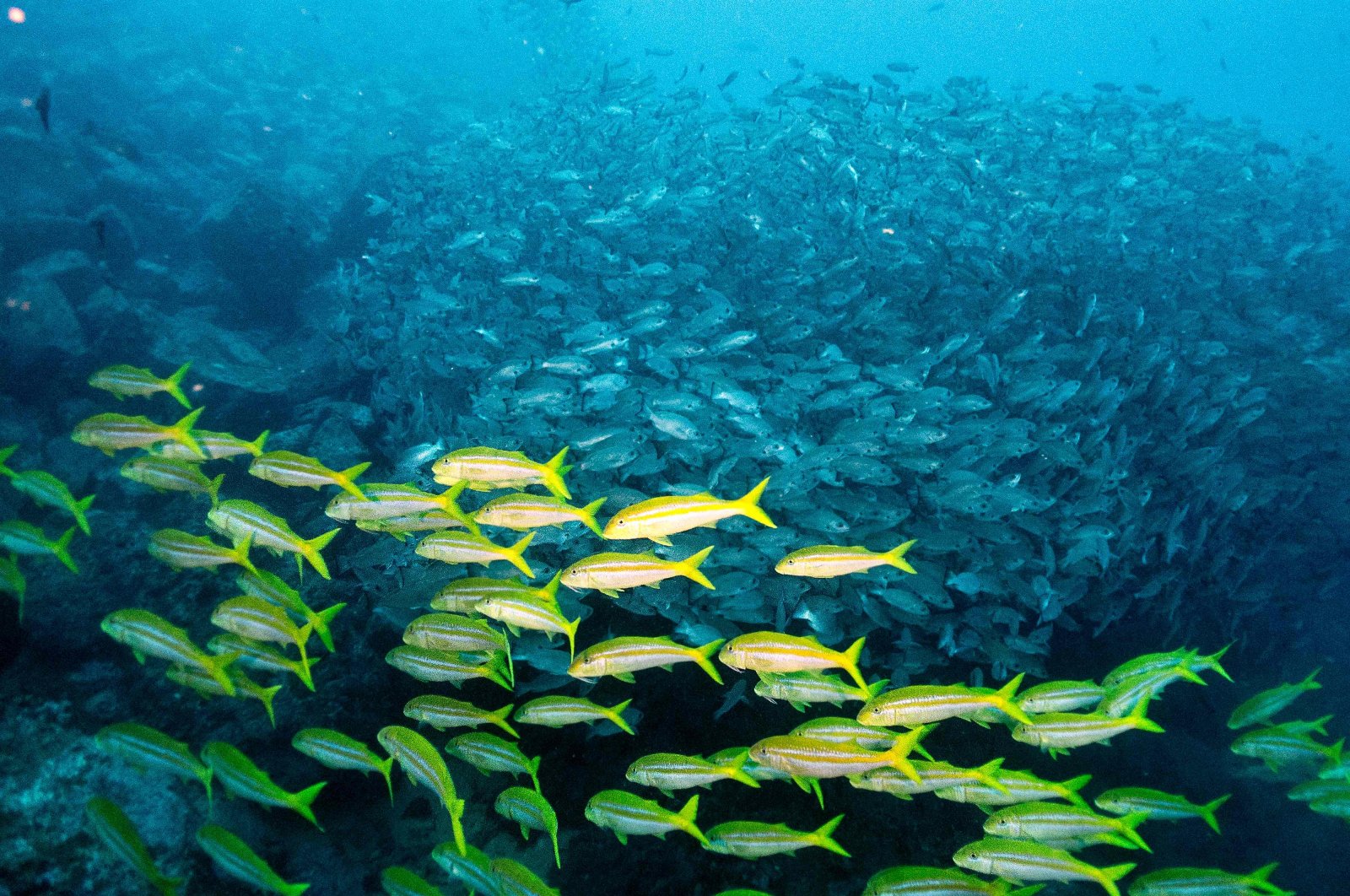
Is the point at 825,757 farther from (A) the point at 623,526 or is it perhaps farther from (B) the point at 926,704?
(A) the point at 623,526

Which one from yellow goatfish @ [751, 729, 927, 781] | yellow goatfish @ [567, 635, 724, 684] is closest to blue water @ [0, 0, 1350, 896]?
yellow goatfish @ [567, 635, 724, 684]

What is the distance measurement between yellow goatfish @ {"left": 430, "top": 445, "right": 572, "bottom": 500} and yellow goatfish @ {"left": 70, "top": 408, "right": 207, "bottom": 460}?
1823 millimetres

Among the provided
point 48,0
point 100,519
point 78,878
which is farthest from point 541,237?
point 48,0

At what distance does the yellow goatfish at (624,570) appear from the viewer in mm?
2973

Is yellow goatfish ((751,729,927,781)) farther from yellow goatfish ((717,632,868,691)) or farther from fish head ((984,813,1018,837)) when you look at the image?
fish head ((984,813,1018,837))

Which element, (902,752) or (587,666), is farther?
(587,666)

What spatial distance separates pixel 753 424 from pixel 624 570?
90.9 inches

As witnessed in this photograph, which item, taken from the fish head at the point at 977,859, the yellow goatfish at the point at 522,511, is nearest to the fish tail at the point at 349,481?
the yellow goatfish at the point at 522,511

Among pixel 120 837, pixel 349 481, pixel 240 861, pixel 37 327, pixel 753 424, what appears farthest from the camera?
pixel 37 327

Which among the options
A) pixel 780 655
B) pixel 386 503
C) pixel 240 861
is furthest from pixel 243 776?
pixel 780 655

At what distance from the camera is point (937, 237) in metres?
8.15

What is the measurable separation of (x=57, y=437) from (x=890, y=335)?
10.7 metres

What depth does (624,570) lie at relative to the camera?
2.99m

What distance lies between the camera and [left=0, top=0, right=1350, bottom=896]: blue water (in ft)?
14.4
